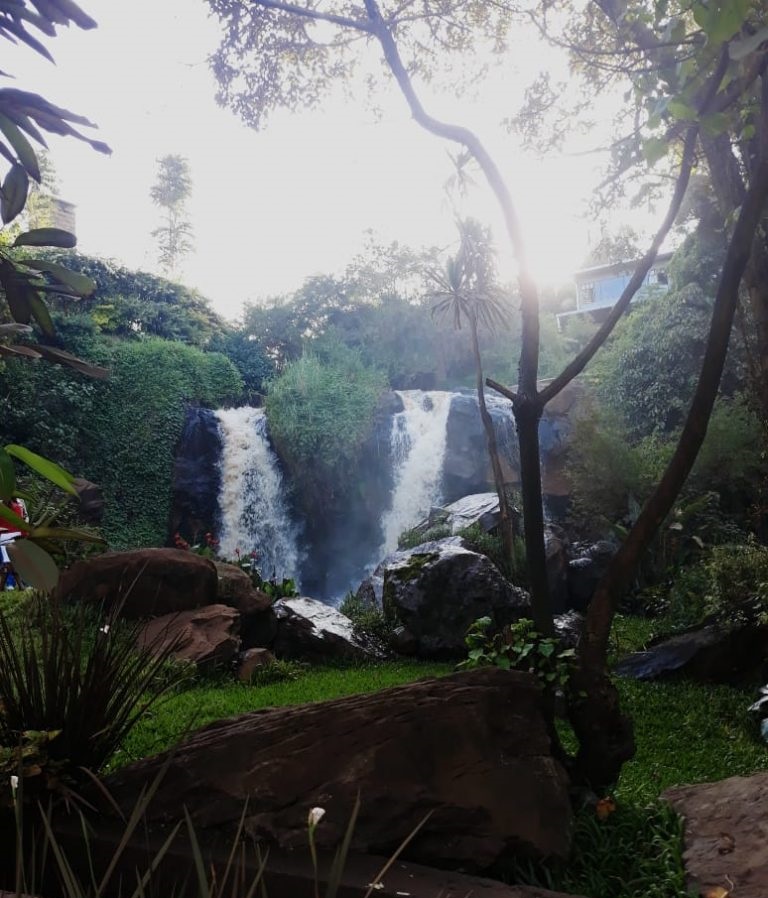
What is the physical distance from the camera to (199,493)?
1369 cm

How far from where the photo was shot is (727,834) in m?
2.40

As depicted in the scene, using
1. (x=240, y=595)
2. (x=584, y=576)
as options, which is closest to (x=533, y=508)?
(x=240, y=595)

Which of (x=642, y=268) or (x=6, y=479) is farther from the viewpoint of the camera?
(x=642, y=268)

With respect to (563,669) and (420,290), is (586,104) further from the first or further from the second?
(420,290)

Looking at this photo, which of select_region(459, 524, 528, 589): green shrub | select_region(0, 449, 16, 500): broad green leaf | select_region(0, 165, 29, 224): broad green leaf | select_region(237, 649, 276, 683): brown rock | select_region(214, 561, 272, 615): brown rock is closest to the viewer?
select_region(0, 449, 16, 500): broad green leaf

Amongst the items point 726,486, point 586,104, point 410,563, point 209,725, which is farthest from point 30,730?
point 726,486

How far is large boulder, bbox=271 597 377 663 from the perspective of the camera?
6.92 metres

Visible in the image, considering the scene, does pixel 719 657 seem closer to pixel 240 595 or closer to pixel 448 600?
pixel 448 600

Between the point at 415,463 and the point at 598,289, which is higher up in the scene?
the point at 598,289

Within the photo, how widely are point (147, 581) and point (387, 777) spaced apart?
16.2 ft

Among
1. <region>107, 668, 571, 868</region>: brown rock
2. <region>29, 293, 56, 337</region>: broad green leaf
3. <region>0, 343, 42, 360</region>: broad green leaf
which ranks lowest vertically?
<region>107, 668, 571, 868</region>: brown rock

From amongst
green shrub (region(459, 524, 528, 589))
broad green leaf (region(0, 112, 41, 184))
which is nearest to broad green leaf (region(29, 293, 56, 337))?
broad green leaf (region(0, 112, 41, 184))

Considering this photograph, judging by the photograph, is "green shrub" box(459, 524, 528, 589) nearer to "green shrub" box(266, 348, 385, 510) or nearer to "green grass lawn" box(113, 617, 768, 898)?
"green grass lawn" box(113, 617, 768, 898)

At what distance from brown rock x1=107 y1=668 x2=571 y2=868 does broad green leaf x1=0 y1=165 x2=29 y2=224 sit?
1632 millimetres
